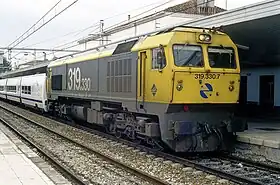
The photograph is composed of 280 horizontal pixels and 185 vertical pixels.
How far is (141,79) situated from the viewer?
12.2m

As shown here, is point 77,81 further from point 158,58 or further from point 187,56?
point 187,56

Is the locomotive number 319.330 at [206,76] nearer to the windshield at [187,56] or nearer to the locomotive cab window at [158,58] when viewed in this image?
the windshield at [187,56]

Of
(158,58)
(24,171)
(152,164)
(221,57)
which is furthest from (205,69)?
(24,171)

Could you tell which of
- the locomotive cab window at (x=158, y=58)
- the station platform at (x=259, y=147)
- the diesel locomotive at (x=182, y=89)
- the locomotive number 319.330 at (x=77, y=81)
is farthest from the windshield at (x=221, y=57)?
the locomotive number 319.330 at (x=77, y=81)

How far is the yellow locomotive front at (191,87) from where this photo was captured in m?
11.1

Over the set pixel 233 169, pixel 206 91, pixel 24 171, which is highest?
pixel 206 91

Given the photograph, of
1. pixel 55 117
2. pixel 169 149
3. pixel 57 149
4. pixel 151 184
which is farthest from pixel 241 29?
pixel 55 117

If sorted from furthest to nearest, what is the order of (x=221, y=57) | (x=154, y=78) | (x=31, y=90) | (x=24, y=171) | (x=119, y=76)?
(x=31, y=90)
(x=119, y=76)
(x=221, y=57)
(x=154, y=78)
(x=24, y=171)

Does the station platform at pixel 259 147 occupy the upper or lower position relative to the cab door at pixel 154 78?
lower

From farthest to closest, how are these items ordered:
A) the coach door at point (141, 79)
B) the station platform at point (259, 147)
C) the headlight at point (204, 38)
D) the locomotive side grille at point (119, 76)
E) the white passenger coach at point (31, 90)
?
the white passenger coach at point (31, 90) < the locomotive side grille at point (119, 76) < the coach door at point (141, 79) < the headlight at point (204, 38) < the station platform at point (259, 147)

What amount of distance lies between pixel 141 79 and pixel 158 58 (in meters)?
1.14

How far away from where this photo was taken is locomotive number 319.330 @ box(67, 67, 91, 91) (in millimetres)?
17688

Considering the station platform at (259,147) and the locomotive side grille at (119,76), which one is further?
the locomotive side grille at (119,76)

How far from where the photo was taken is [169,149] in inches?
486
